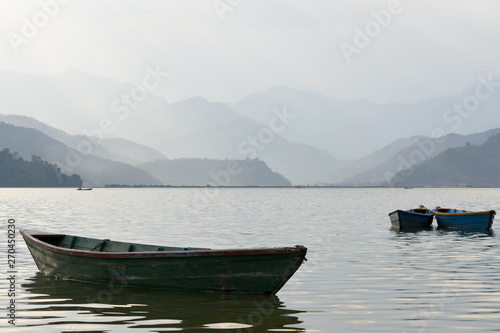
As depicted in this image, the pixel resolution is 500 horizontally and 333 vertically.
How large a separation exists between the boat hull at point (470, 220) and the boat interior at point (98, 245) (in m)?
33.2

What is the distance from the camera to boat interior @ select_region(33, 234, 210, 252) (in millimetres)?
26422

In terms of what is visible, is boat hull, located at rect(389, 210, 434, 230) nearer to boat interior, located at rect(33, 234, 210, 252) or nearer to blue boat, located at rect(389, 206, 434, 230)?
blue boat, located at rect(389, 206, 434, 230)

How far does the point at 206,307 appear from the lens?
2127 cm

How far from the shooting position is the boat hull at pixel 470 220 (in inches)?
2069

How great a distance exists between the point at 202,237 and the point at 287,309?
2685cm

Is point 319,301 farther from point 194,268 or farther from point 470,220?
point 470,220

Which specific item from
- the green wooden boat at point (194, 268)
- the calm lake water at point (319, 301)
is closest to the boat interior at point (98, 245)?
the green wooden boat at point (194, 268)

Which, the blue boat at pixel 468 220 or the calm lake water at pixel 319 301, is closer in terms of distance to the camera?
the calm lake water at pixel 319 301

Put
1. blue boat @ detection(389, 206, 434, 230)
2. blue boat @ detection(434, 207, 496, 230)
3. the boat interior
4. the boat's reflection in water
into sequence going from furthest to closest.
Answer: blue boat @ detection(389, 206, 434, 230), blue boat @ detection(434, 207, 496, 230), the boat interior, the boat's reflection in water

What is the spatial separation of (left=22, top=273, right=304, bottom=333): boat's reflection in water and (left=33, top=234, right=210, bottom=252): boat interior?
2.37 meters

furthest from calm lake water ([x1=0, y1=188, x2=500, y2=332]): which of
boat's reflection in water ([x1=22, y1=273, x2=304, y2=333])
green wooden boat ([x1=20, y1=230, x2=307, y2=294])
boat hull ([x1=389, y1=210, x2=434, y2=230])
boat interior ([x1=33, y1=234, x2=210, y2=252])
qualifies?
boat hull ([x1=389, y1=210, x2=434, y2=230])

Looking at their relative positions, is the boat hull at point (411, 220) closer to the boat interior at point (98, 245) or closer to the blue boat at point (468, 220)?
the blue boat at point (468, 220)

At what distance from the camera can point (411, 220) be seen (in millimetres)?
55969

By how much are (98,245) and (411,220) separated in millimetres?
34838
